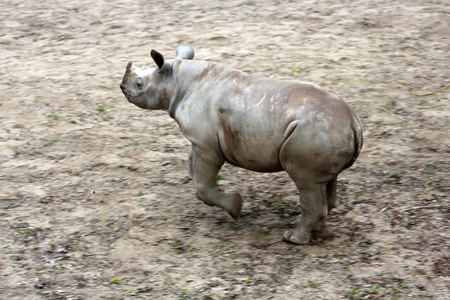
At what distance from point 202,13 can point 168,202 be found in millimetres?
5995

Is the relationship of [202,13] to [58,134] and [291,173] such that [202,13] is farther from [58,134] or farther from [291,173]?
[291,173]

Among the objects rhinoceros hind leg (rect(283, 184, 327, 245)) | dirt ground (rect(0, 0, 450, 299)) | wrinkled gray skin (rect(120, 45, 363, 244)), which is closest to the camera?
wrinkled gray skin (rect(120, 45, 363, 244))

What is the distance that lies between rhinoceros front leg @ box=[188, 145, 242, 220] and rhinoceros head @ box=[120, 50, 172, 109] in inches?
25.6

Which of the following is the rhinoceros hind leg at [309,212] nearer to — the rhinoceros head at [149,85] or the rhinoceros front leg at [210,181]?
the rhinoceros front leg at [210,181]

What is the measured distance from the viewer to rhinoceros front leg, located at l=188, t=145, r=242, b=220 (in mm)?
6047

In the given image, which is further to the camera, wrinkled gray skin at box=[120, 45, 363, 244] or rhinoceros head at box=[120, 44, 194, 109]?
rhinoceros head at box=[120, 44, 194, 109]

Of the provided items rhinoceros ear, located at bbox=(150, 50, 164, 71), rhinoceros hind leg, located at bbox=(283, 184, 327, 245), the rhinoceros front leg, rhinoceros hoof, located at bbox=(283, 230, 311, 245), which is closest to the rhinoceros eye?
rhinoceros ear, located at bbox=(150, 50, 164, 71)

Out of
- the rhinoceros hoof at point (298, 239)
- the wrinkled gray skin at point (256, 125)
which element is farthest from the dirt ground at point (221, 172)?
the wrinkled gray skin at point (256, 125)

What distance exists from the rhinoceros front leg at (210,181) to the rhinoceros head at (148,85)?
0.65 m

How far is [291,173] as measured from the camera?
570 cm

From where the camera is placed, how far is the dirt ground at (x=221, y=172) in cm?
565

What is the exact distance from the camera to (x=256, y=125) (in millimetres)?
5707

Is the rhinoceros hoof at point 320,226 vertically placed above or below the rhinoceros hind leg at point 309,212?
below

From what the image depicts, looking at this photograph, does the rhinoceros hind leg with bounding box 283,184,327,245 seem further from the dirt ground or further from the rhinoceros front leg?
the rhinoceros front leg
